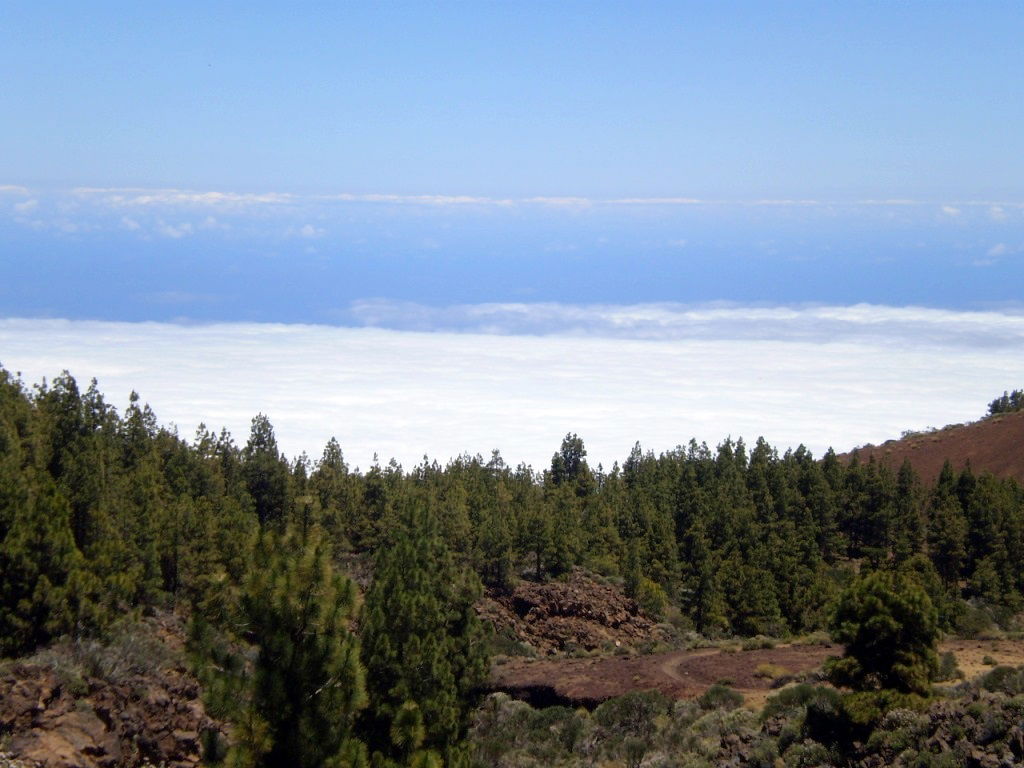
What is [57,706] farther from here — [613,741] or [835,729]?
[835,729]

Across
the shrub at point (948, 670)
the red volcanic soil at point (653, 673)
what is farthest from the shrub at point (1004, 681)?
the red volcanic soil at point (653, 673)

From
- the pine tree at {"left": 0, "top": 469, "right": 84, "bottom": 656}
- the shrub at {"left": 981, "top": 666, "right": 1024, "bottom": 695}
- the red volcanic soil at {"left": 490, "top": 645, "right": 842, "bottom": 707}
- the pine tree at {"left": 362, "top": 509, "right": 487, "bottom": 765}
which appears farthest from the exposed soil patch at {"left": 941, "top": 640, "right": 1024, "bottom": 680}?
the pine tree at {"left": 0, "top": 469, "right": 84, "bottom": 656}

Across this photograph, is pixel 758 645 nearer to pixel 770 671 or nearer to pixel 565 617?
pixel 770 671

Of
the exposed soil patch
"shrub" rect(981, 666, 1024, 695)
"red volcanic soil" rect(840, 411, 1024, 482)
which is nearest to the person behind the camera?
"shrub" rect(981, 666, 1024, 695)

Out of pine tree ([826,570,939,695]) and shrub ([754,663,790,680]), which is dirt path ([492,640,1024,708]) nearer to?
shrub ([754,663,790,680])

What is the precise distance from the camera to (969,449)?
5966 cm

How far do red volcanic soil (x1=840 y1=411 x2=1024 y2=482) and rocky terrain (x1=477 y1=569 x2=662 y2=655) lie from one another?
26.4 m

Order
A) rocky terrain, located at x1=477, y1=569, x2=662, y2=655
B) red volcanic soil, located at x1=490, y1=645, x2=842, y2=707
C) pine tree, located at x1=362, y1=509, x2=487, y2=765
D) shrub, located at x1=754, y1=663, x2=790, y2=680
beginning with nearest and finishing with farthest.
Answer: pine tree, located at x1=362, y1=509, x2=487, y2=765 → shrub, located at x1=754, y1=663, x2=790, y2=680 → red volcanic soil, located at x1=490, y1=645, x2=842, y2=707 → rocky terrain, located at x1=477, y1=569, x2=662, y2=655

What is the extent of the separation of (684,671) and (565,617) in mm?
9928

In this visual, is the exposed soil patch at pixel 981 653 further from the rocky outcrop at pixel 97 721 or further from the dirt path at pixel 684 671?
the rocky outcrop at pixel 97 721

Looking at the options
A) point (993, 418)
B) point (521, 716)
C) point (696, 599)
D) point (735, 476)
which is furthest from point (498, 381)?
point (521, 716)

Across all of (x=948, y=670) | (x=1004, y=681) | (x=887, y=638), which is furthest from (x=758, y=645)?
(x=887, y=638)

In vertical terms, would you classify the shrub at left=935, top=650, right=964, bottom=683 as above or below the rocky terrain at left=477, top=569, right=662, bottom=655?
above

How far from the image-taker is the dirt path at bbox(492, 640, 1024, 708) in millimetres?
22438
